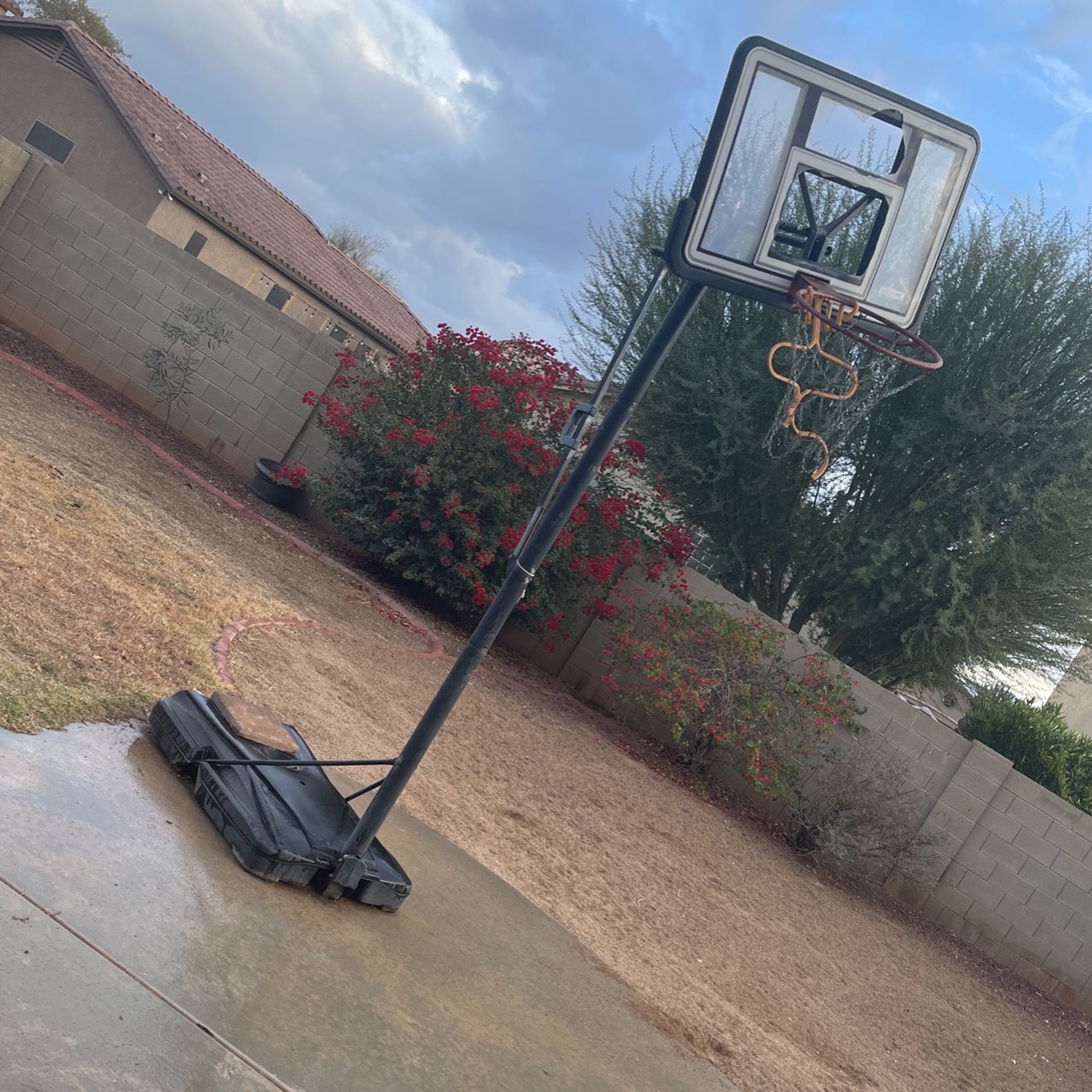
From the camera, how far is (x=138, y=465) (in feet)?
35.7

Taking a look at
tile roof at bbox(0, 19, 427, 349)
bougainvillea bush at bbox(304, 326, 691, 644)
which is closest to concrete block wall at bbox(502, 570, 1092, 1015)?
bougainvillea bush at bbox(304, 326, 691, 644)

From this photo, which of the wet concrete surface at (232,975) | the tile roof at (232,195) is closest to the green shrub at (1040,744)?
the wet concrete surface at (232,975)

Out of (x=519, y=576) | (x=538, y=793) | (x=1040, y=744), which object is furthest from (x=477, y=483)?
(x=519, y=576)

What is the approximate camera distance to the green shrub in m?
11.8

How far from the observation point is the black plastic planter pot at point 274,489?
42.7ft

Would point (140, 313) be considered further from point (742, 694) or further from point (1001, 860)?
point (1001, 860)

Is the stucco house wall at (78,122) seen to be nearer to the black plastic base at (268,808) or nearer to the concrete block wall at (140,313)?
the concrete block wall at (140,313)

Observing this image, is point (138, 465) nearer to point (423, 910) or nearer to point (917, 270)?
point (423, 910)

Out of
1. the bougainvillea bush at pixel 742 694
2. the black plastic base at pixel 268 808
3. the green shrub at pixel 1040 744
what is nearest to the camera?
the black plastic base at pixel 268 808

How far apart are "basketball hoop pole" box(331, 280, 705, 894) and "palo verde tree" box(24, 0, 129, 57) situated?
144 ft

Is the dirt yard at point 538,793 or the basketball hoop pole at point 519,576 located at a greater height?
the basketball hoop pole at point 519,576

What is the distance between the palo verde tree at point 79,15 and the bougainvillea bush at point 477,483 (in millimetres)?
36103

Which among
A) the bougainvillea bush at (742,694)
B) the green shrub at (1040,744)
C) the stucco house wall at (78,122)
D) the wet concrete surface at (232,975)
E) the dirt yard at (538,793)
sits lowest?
the wet concrete surface at (232,975)

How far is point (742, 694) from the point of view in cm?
1069
